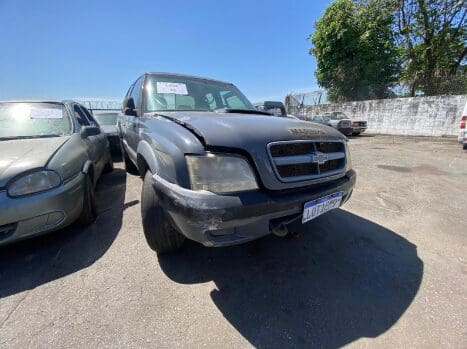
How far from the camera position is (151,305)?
156cm

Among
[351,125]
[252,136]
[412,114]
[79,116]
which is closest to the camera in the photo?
[252,136]

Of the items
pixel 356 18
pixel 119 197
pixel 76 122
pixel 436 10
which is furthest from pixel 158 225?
pixel 436 10

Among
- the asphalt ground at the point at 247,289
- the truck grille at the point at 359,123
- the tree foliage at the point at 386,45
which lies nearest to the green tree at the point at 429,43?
the tree foliage at the point at 386,45

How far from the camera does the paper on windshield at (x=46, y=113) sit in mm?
2898

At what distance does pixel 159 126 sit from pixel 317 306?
74.7 inches

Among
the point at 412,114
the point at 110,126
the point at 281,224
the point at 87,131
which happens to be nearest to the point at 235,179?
the point at 281,224

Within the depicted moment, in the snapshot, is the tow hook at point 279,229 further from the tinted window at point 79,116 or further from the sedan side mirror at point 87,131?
the tinted window at point 79,116

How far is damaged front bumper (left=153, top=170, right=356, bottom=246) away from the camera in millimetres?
1312

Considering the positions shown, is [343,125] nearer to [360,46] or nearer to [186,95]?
[360,46]

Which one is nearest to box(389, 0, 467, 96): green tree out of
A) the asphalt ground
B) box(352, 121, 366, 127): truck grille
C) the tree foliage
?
the tree foliage

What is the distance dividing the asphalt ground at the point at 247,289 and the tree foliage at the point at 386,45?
15259mm

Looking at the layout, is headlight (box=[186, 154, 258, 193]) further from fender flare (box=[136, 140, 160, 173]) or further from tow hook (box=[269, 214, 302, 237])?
fender flare (box=[136, 140, 160, 173])

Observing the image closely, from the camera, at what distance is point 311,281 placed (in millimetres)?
1782

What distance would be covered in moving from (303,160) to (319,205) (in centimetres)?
37
